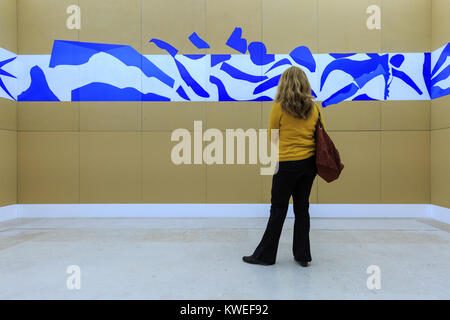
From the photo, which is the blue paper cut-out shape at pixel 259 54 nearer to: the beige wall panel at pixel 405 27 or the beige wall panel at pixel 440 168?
the beige wall panel at pixel 405 27

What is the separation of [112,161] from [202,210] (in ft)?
5.67

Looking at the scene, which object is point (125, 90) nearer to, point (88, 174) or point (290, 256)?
point (88, 174)

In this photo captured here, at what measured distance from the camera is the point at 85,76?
454 cm

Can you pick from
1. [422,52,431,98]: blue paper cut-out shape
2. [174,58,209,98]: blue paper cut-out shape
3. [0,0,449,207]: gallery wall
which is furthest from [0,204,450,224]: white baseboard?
[422,52,431,98]: blue paper cut-out shape

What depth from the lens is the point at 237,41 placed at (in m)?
4.50

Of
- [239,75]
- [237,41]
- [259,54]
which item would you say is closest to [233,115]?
[239,75]

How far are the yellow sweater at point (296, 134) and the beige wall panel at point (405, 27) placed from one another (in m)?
3.21

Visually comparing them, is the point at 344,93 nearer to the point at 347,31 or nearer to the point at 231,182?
the point at 347,31

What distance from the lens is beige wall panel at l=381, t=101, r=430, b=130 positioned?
4.49 m

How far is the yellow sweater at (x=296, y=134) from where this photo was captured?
2.37m

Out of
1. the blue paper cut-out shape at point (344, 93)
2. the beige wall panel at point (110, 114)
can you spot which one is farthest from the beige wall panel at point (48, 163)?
the blue paper cut-out shape at point (344, 93)

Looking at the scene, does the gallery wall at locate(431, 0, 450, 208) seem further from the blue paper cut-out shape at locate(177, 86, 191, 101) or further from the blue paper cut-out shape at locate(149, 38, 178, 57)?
the blue paper cut-out shape at locate(149, 38, 178, 57)

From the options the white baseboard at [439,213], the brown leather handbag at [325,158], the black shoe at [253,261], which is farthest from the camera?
the white baseboard at [439,213]

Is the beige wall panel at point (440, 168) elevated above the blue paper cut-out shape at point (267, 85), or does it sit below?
below
